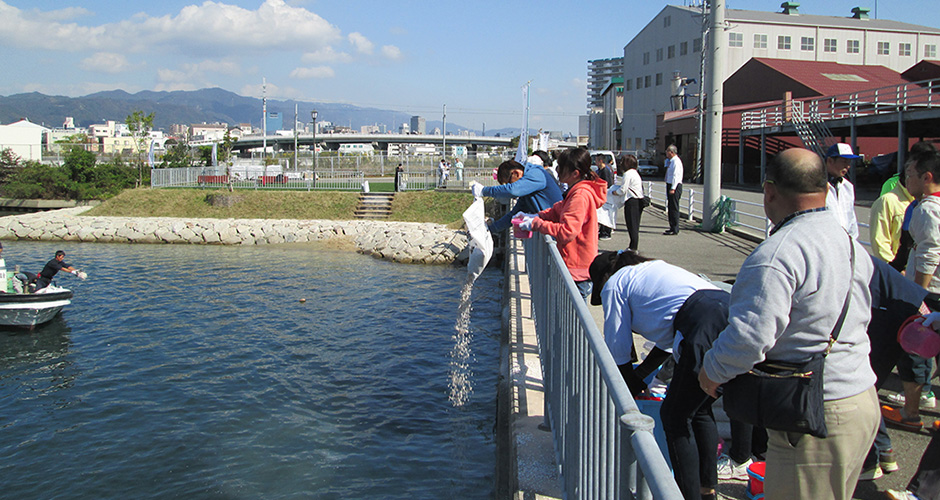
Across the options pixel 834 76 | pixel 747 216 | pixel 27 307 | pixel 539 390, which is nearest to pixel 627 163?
pixel 539 390

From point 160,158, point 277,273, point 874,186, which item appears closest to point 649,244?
point 277,273

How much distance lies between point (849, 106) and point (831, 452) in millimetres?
31588

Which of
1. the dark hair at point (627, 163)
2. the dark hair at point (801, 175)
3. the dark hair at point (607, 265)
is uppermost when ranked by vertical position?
the dark hair at point (627, 163)

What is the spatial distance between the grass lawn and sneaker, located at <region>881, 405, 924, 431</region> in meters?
25.9

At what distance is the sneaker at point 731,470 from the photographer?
445cm

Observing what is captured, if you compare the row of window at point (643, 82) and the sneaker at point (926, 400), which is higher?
the row of window at point (643, 82)

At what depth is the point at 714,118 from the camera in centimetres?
1595

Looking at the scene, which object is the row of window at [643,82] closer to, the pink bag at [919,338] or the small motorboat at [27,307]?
the small motorboat at [27,307]

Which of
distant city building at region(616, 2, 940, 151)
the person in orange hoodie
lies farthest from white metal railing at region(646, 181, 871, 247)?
distant city building at region(616, 2, 940, 151)

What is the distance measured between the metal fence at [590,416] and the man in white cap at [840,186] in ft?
8.90

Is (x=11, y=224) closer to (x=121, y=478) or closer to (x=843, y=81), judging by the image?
(x=121, y=478)

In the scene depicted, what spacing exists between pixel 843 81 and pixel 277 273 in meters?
41.5

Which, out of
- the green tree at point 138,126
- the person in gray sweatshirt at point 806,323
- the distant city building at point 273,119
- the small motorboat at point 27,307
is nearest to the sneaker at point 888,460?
the person in gray sweatshirt at point 806,323

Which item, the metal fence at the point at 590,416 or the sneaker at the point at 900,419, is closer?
the metal fence at the point at 590,416
